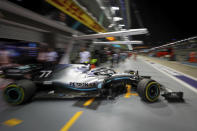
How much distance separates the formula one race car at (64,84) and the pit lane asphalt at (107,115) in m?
0.21

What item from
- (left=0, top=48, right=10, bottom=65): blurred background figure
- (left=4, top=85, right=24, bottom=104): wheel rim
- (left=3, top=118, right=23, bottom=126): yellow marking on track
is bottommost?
(left=3, top=118, right=23, bottom=126): yellow marking on track

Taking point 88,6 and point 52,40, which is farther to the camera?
point 88,6

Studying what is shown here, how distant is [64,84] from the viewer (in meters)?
2.81

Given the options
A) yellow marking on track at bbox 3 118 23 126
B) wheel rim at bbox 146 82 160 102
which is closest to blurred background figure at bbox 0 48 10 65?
yellow marking on track at bbox 3 118 23 126

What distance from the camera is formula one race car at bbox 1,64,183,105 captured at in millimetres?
2592

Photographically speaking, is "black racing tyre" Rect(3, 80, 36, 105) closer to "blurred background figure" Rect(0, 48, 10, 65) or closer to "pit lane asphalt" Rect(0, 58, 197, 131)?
"pit lane asphalt" Rect(0, 58, 197, 131)

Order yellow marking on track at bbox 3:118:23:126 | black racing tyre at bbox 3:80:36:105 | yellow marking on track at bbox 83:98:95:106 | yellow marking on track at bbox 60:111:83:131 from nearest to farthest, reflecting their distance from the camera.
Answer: yellow marking on track at bbox 60:111:83:131
yellow marking on track at bbox 3:118:23:126
black racing tyre at bbox 3:80:36:105
yellow marking on track at bbox 83:98:95:106

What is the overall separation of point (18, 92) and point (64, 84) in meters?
1.04

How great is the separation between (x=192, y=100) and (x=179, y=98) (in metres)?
0.41

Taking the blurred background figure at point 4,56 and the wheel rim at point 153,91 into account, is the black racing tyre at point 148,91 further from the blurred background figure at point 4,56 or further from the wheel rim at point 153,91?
the blurred background figure at point 4,56

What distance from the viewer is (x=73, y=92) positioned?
2.79 meters

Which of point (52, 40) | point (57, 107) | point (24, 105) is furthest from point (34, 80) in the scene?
point (52, 40)

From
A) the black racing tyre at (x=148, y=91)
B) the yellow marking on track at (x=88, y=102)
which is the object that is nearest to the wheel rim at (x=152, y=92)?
the black racing tyre at (x=148, y=91)

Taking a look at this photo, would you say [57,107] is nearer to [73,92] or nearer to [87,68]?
[73,92]
